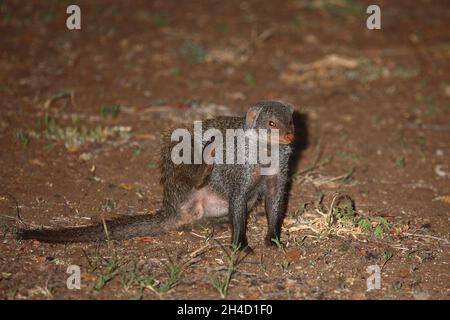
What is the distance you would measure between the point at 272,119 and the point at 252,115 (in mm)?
137

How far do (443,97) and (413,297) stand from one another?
455 cm

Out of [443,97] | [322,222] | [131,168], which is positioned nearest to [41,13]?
[131,168]

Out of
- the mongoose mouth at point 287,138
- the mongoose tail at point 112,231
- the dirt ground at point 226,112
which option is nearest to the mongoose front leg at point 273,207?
the dirt ground at point 226,112

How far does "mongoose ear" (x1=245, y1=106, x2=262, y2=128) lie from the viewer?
160 inches

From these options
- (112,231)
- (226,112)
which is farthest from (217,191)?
(226,112)

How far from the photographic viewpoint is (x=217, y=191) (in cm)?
432

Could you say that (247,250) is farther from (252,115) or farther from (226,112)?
(226,112)

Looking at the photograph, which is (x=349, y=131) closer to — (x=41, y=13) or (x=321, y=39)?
(x=321, y=39)

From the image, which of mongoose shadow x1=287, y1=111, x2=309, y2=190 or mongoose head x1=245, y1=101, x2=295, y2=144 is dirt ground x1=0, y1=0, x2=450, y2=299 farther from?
mongoose head x1=245, y1=101, x2=295, y2=144

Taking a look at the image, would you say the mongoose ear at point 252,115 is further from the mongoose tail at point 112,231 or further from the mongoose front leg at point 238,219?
the mongoose tail at point 112,231

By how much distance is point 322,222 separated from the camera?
4.37 metres

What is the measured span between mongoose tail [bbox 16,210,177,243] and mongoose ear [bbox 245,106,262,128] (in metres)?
0.87

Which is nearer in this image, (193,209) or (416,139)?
(193,209)

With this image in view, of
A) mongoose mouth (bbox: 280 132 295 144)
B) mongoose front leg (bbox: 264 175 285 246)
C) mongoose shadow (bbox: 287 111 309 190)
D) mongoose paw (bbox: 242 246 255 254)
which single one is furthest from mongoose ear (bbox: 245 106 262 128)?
mongoose shadow (bbox: 287 111 309 190)
